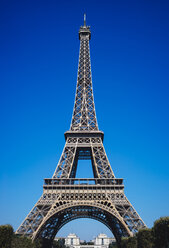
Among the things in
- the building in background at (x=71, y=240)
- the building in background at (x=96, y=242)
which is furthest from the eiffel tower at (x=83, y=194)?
the building in background at (x=71, y=240)

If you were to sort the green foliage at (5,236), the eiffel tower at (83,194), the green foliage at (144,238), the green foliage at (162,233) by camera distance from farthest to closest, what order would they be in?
the eiffel tower at (83,194) < the green foliage at (144,238) < the green foliage at (162,233) < the green foliage at (5,236)

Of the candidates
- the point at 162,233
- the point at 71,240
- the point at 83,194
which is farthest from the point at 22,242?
the point at 71,240

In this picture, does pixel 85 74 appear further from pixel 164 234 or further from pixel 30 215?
pixel 164 234

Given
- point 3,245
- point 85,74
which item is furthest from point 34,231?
point 85,74

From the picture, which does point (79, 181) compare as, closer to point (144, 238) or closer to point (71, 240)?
point (144, 238)

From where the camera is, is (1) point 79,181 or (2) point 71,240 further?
(2) point 71,240

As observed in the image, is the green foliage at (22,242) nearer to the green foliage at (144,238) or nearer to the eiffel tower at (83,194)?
the eiffel tower at (83,194)
